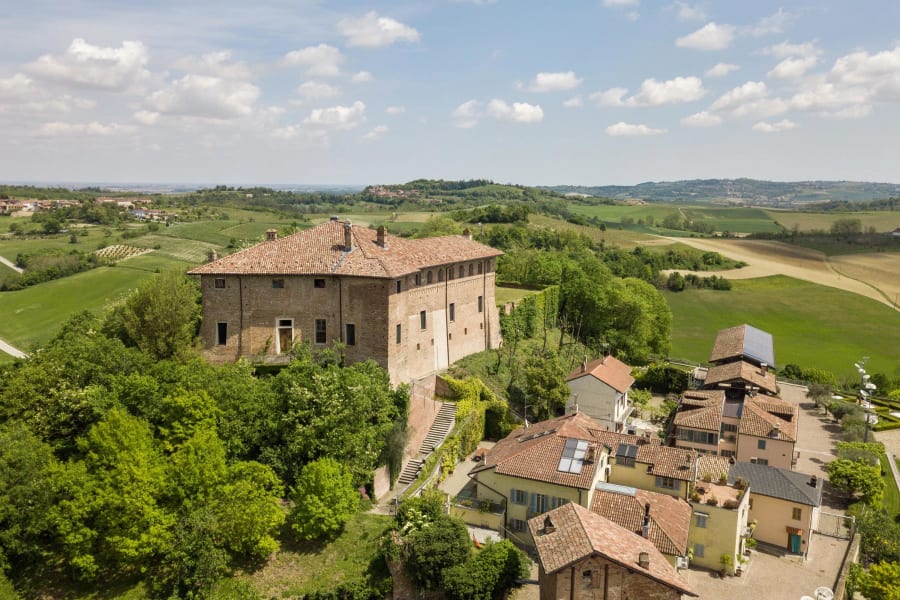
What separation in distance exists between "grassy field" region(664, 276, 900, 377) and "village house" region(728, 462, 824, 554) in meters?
40.1

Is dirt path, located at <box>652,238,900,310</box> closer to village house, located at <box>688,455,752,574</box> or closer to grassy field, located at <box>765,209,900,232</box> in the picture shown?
grassy field, located at <box>765,209,900,232</box>

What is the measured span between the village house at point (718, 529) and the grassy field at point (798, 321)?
45.0 m

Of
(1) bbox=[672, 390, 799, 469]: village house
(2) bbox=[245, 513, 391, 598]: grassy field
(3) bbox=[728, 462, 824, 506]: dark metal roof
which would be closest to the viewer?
(2) bbox=[245, 513, 391, 598]: grassy field

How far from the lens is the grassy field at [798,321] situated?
243ft

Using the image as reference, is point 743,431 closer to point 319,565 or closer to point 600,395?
point 600,395

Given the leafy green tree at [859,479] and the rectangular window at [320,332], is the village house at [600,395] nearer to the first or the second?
the leafy green tree at [859,479]

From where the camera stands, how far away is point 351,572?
1095 inches

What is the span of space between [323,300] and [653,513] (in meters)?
23.3

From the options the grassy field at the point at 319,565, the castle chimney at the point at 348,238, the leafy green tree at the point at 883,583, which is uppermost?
the castle chimney at the point at 348,238

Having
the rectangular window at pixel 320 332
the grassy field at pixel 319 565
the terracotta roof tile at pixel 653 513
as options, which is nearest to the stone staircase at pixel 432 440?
the grassy field at pixel 319 565

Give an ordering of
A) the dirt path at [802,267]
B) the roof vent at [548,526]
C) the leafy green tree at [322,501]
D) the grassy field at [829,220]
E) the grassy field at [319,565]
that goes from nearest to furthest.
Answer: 1. the roof vent at [548,526]
2. the grassy field at [319,565]
3. the leafy green tree at [322,501]
4. the dirt path at [802,267]
5. the grassy field at [829,220]

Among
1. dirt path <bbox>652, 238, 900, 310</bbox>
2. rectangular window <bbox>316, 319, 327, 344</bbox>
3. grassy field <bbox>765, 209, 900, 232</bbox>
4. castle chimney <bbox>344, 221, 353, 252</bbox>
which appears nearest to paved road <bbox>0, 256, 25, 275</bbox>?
rectangular window <bbox>316, 319, 327, 344</bbox>

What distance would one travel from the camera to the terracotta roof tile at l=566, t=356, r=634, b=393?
46.0m

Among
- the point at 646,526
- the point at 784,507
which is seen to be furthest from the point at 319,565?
the point at 784,507
